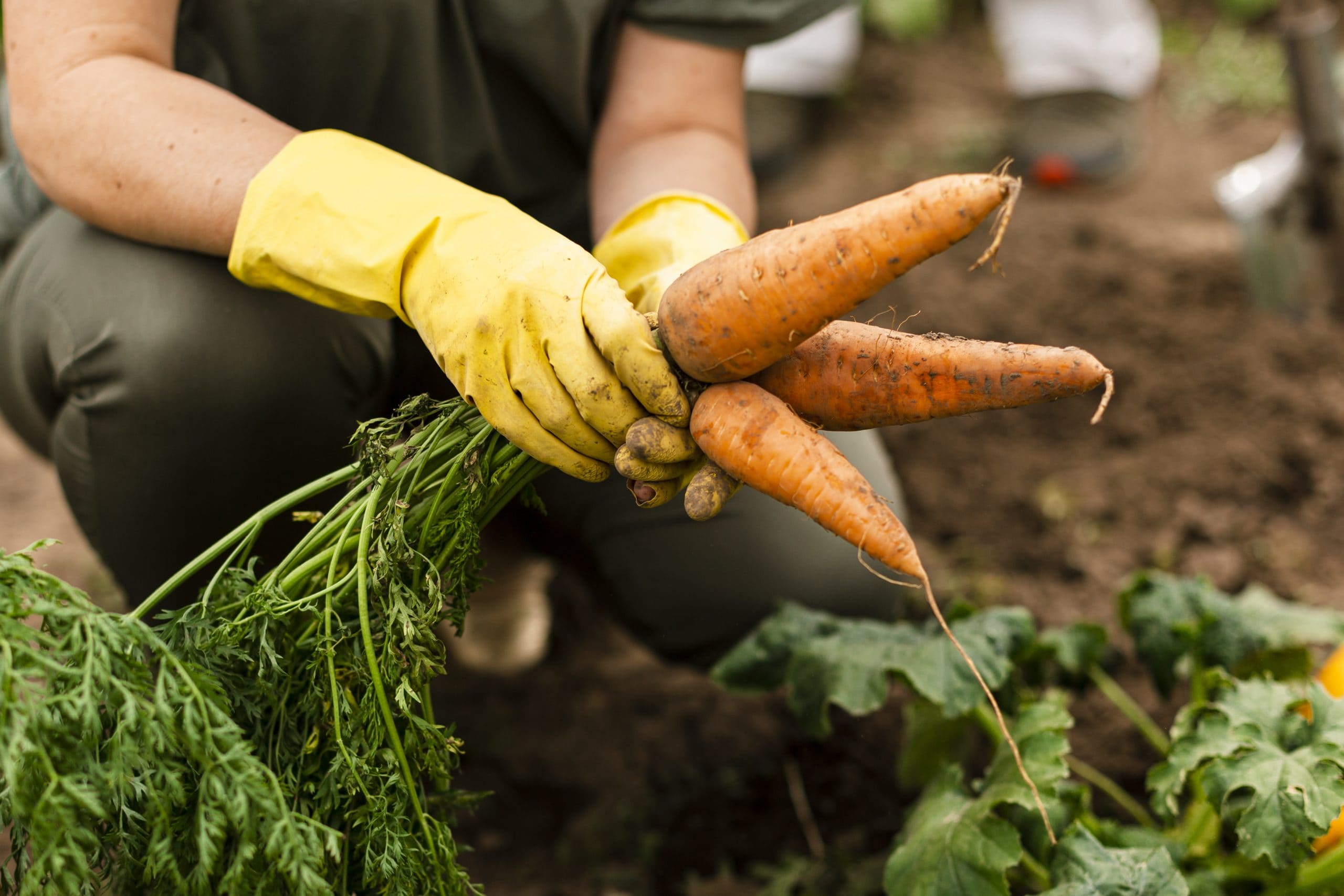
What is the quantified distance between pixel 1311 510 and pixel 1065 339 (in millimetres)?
864

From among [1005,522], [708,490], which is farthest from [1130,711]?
[708,490]

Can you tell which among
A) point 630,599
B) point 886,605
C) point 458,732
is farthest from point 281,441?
point 886,605

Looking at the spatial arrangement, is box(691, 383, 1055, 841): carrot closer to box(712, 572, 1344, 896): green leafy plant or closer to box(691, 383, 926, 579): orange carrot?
box(691, 383, 926, 579): orange carrot

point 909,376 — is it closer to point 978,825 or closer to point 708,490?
point 708,490

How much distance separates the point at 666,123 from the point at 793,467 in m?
0.89

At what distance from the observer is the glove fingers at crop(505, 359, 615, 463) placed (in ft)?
4.39

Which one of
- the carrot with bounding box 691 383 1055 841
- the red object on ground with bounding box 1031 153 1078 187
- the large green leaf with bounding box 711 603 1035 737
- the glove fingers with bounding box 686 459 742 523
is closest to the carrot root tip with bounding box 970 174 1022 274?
the carrot with bounding box 691 383 1055 841

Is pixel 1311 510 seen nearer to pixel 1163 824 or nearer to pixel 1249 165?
pixel 1163 824

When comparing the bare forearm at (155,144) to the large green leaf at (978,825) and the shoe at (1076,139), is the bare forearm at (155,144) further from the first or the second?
the shoe at (1076,139)

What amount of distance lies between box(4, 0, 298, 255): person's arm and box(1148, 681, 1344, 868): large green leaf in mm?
1595

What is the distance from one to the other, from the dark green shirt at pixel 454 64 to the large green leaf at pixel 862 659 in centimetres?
102

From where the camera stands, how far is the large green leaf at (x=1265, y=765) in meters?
1.30

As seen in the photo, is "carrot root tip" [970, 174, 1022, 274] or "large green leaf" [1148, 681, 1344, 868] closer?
"carrot root tip" [970, 174, 1022, 274]

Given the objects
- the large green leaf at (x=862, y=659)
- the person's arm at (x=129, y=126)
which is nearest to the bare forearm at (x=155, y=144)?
the person's arm at (x=129, y=126)
